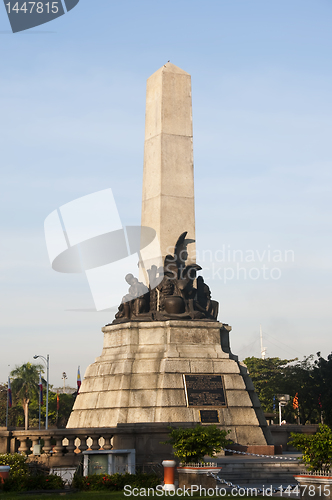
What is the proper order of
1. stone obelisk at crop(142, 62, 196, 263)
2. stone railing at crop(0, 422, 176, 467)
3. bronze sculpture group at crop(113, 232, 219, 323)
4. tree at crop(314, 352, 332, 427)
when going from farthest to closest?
tree at crop(314, 352, 332, 427) → stone obelisk at crop(142, 62, 196, 263) → bronze sculpture group at crop(113, 232, 219, 323) → stone railing at crop(0, 422, 176, 467)

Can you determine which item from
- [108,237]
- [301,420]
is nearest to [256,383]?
[301,420]

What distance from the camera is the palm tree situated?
80250 mm

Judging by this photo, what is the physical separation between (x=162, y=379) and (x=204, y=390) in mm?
1535

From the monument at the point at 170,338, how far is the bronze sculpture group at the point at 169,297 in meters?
0.04

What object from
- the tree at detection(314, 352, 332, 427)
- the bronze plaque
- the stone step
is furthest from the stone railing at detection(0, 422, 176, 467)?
the tree at detection(314, 352, 332, 427)

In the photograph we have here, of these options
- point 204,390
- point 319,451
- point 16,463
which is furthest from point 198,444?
point 204,390

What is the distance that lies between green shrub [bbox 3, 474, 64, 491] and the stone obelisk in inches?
520

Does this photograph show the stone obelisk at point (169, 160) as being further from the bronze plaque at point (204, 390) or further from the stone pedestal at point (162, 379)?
the bronze plaque at point (204, 390)

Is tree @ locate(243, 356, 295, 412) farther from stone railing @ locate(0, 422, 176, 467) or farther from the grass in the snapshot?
the grass

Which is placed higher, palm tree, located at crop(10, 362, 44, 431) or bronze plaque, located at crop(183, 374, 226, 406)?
palm tree, located at crop(10, 362, 44, 431)

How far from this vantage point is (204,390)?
901 inches

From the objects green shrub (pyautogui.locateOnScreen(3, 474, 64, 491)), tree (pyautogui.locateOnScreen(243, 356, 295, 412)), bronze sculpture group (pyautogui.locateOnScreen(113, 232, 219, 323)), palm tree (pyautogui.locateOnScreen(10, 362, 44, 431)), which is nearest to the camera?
green shrub (pyautogui.locateOnScreen(3, 474, 64, 491))

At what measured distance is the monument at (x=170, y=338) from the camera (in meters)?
22.6

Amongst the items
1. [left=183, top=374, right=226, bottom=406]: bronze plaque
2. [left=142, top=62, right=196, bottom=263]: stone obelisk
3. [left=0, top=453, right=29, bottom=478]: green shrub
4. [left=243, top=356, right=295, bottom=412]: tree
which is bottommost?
[left=0, top=453, right=29, bottom=478]: green shrub
